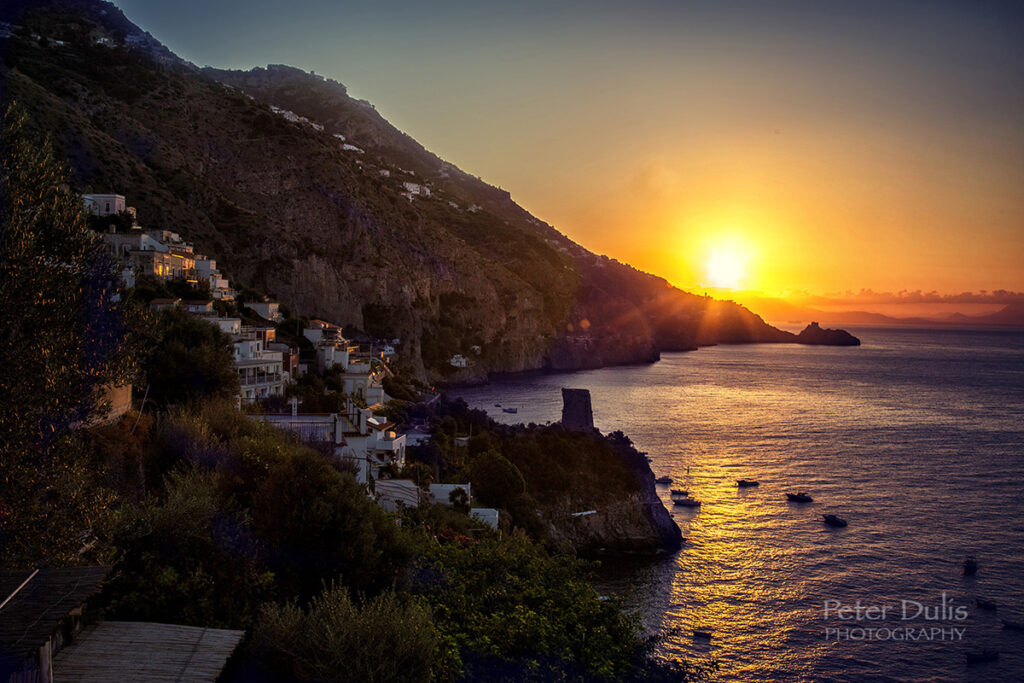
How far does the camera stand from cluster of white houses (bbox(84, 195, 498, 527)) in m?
20.2

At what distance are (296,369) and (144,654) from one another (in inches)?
1143

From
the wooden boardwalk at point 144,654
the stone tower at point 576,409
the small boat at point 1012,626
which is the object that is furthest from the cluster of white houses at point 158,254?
the small boat at point 1012,626

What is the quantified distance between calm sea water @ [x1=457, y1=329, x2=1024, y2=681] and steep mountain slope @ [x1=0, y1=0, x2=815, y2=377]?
66.3 ft

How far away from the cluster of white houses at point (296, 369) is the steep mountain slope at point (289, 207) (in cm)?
1250

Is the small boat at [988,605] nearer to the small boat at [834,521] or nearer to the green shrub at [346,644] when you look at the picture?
the small boat at [834,521]

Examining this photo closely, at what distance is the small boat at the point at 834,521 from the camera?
3038 cm

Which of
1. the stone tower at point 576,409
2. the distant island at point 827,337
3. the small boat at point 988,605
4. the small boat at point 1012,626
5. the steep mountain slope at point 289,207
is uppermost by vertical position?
the steep mountain slope at point 289,207

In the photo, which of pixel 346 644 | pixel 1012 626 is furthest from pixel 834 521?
pixel 346 644

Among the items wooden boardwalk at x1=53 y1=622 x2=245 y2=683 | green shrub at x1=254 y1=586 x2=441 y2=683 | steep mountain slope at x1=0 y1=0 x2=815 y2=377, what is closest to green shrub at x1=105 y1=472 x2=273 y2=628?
wooden boardwalk at x1=53 y1=622 x2=245 y2=683

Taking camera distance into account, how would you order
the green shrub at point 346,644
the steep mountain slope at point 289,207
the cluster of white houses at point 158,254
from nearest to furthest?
the green shrub at point 346,644
the cluster of white houses at point 158,254
the steep mountain slope at point 289,207

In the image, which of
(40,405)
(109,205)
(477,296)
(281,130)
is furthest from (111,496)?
(477,296)

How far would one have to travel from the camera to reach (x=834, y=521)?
30547 mm

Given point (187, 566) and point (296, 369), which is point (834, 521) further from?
point (187, 566)

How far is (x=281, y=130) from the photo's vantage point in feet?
255
